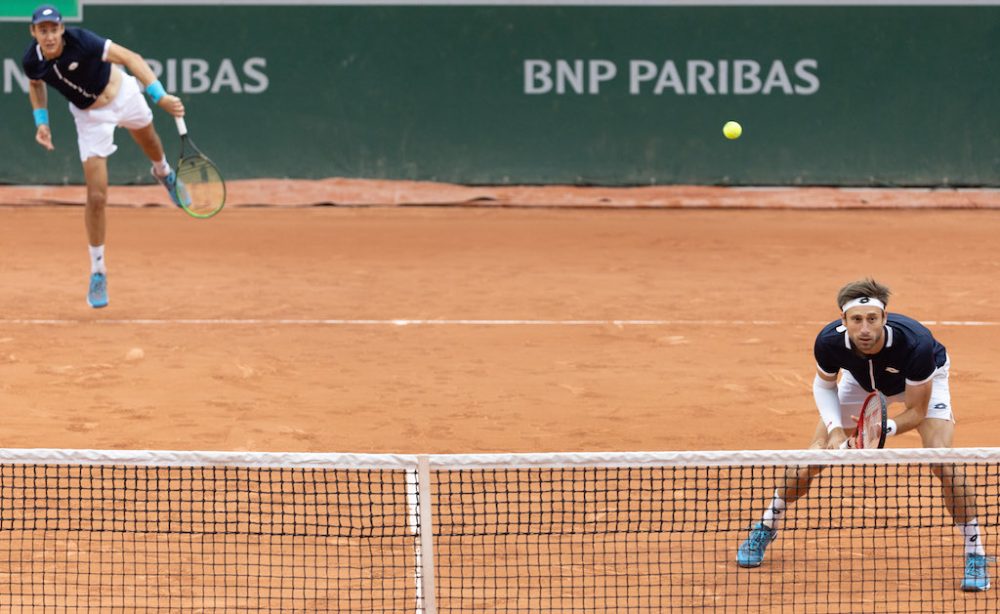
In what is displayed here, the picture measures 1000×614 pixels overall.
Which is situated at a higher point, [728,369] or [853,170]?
[853,170]

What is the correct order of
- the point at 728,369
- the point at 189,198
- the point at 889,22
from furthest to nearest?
1. the point at 889,22
2. the point at 189,198
3. the point at 728,369

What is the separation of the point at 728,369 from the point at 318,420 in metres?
2.70

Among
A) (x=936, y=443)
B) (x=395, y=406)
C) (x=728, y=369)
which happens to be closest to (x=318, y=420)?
(x=395, y=406)

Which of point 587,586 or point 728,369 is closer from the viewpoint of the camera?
point 587,586

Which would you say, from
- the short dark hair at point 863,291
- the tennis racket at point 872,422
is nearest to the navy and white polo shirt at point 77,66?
the short dark hair at point 863,291

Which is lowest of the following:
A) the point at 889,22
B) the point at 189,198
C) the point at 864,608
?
the point at 864,608

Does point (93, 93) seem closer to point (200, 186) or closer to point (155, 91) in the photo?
point (155, 91)

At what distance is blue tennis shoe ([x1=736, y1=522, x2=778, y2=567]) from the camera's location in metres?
5.88

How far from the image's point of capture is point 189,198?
11.5 metres

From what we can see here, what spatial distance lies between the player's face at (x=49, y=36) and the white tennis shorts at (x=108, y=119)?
470mm

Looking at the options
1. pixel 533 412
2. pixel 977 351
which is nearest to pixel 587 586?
pixel 533 412

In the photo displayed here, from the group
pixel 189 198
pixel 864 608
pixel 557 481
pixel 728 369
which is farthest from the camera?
pixel 189 198

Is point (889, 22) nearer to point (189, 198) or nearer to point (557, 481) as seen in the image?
point (189, 198)

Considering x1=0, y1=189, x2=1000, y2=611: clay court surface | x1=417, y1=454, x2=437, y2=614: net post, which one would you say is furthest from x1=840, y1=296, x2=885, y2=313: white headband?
x1=417, y1=454, x2=437, y2=614: net post
